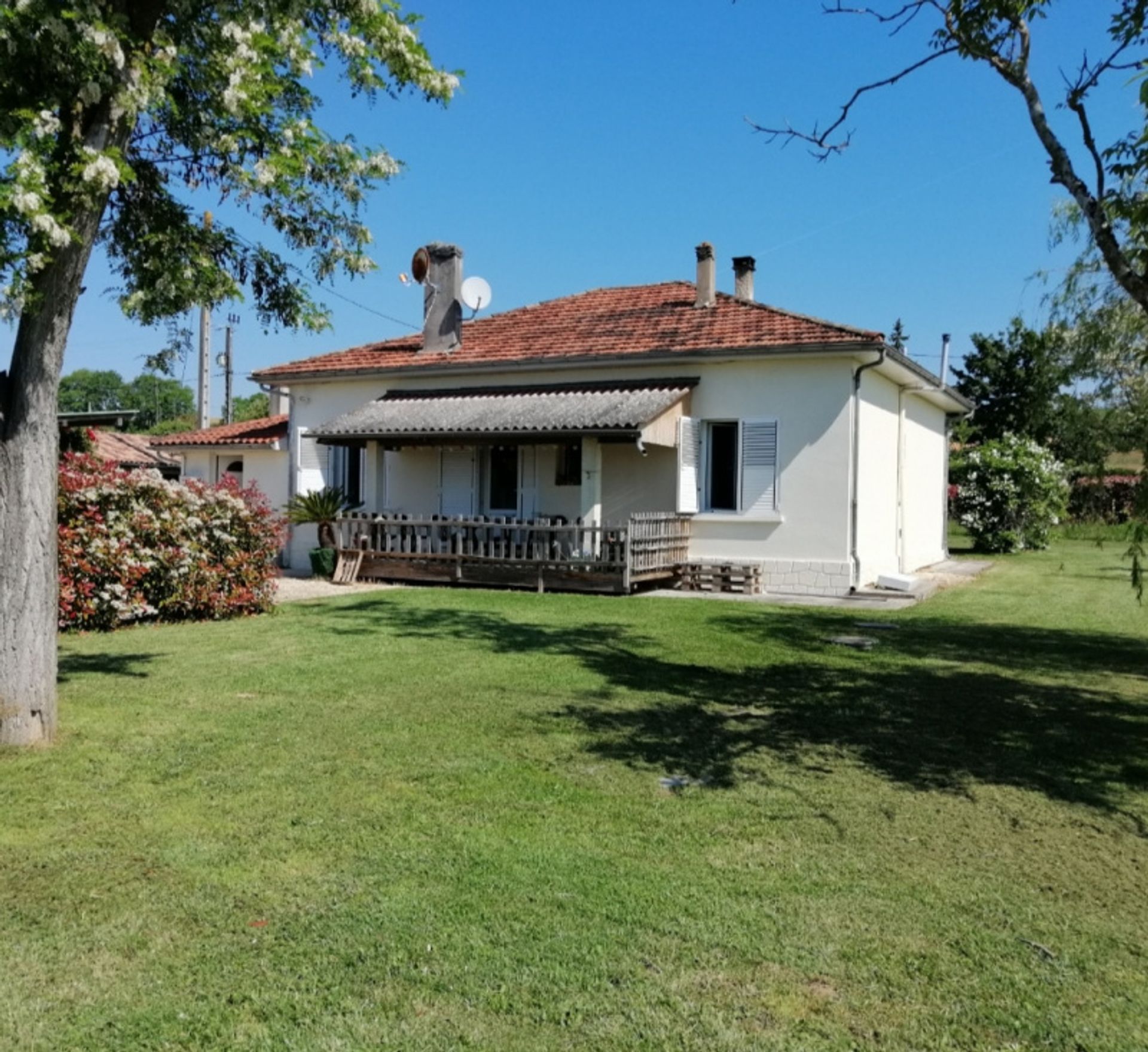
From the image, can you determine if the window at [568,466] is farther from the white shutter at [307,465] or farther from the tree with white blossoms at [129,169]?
the tree with white blossoms at [129,169]

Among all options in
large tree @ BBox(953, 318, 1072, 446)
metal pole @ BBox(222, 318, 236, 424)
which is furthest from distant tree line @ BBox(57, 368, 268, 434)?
large tree @ BBox(953, 318, 1072, 446)

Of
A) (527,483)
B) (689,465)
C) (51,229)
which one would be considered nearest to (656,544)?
(689,465)

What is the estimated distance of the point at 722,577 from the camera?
666 inches

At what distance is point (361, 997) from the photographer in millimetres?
3217

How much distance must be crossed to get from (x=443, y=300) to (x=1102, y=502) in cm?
1551

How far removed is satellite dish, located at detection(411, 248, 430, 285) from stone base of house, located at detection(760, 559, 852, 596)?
405 inches

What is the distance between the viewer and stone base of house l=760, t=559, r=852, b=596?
645 inches

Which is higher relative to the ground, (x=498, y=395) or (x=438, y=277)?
(x=438, y=277)

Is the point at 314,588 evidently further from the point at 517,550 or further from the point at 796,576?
the point at 796,576

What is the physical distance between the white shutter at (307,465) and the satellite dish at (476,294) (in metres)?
4.56

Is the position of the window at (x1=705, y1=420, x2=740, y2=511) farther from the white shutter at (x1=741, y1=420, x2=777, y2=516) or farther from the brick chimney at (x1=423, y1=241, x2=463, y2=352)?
the brick chimney at (x1=423, y1=241, x2=463, y2=352)

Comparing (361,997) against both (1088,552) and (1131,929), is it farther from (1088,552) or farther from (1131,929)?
(1088,552)

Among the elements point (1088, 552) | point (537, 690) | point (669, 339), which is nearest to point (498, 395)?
point (669, 339)

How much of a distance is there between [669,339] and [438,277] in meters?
6.34
